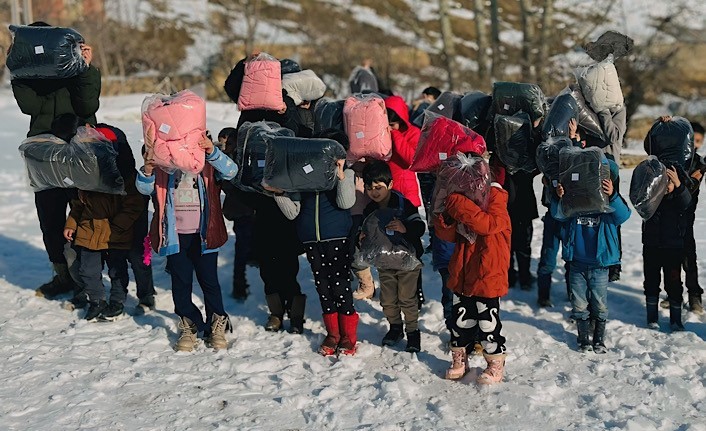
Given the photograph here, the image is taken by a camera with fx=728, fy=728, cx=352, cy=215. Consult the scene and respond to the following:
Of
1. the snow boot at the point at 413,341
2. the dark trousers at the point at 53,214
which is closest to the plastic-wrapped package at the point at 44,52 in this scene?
the dark trousers at the point at 53,214

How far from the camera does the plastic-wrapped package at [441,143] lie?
5094 millimetres

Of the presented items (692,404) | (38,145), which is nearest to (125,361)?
(38,145)

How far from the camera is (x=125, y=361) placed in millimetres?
5012

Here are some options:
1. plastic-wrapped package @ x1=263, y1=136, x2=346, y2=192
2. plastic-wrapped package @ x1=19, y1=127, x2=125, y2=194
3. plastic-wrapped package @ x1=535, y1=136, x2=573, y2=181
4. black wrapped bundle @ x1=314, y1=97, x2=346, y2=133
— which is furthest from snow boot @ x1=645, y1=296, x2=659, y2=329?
plastic-wrapped package @ x1=19, y1=127, x2=125, y2=194

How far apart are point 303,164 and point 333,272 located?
2.64 feet

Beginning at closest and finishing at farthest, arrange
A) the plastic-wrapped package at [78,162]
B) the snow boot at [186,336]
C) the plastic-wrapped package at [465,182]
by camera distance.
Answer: the plastic-wrapped package at [465,182] → the snow boot at [186,336] → the plastic-wrapped package at [78,162]

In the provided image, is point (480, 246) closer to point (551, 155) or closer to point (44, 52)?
point (551, 155)

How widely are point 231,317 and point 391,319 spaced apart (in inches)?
Result: 55.6

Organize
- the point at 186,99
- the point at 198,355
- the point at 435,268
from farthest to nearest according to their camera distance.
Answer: the point at 435,268 → the point at 198,355 → the point at 186,99

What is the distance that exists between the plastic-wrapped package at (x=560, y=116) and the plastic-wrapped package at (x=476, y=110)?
0.67 m

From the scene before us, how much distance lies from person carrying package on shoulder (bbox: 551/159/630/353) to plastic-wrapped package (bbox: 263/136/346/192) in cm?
156

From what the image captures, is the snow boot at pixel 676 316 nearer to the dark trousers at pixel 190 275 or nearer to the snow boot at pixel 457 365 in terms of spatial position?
the snow boot at pixel 457 365

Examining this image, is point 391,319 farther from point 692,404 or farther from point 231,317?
point 692,404

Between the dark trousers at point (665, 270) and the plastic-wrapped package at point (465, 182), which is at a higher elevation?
the plastic-wrapped package at point (465, 182)
